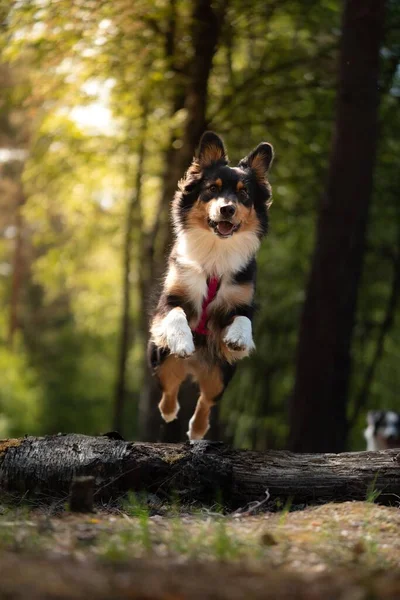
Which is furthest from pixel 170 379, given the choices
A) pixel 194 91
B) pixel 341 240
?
pixel 194 91

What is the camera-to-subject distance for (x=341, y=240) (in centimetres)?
1156

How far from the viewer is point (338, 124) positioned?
11719 mm

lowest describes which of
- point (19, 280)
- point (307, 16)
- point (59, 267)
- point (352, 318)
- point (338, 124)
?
point (19, 280)

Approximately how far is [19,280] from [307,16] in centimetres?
2765

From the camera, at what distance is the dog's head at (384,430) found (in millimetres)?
14672

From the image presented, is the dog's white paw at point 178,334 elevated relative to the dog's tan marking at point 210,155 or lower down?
lower down

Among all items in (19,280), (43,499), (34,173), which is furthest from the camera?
(19,280)

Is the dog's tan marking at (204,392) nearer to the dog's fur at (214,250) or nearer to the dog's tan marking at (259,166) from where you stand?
the dog's fur at (214,250)

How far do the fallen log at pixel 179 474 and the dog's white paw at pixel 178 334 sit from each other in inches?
31.6

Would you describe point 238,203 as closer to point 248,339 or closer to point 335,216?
point 248,339

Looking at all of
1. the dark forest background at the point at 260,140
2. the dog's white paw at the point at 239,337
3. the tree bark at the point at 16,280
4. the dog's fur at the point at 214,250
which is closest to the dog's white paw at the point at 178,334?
the dog's fur at the point at 214,250

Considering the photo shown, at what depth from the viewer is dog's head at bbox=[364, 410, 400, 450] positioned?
48.1 ft

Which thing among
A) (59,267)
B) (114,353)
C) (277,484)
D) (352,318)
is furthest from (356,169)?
(114,353)

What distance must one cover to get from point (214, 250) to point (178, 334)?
100cm
